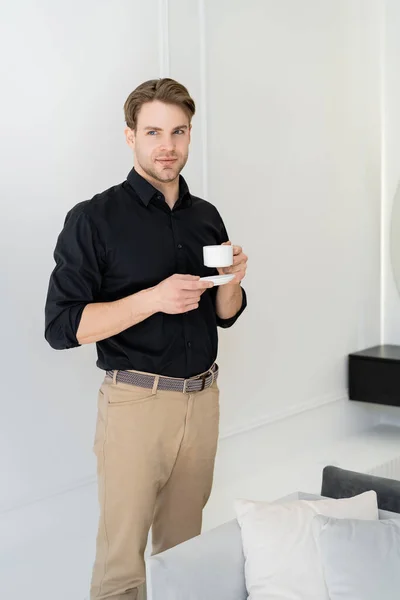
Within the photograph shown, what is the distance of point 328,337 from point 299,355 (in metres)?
0.29

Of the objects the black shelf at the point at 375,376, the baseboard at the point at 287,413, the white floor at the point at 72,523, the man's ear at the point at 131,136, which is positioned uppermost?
the man's ear at the point at 131,136

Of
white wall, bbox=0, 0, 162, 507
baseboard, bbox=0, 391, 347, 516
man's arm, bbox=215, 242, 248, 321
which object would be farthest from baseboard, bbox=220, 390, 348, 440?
man's arm, bbox=215, 242, 248, 321

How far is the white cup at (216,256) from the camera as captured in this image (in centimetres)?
209

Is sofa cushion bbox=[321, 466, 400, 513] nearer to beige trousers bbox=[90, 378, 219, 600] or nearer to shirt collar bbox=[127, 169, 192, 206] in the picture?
beige trousers bbox=[90, 378, 219, 600]

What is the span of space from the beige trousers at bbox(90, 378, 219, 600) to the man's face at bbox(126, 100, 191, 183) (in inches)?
24.2

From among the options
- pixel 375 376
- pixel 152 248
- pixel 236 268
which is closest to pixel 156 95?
pixel 152 248

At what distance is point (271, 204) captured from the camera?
12.2ft

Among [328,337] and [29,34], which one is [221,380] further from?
[29,34]

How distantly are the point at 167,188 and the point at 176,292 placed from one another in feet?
1.26

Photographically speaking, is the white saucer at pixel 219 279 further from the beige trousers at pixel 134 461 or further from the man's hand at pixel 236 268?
the beige trousers at pixel 134 461

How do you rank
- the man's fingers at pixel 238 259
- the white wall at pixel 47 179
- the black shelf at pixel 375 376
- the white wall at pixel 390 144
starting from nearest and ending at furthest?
the man's fingers at pixel 238 259 → the white wall at pixel 47 179 → the black shelf at pixel 375 376 → the white wall at pixel 390 144

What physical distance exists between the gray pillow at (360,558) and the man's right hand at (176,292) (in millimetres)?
647

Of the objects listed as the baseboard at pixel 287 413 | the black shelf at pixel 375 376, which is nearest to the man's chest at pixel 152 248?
the baseboard at pixel 287 413

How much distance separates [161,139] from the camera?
215 cm
